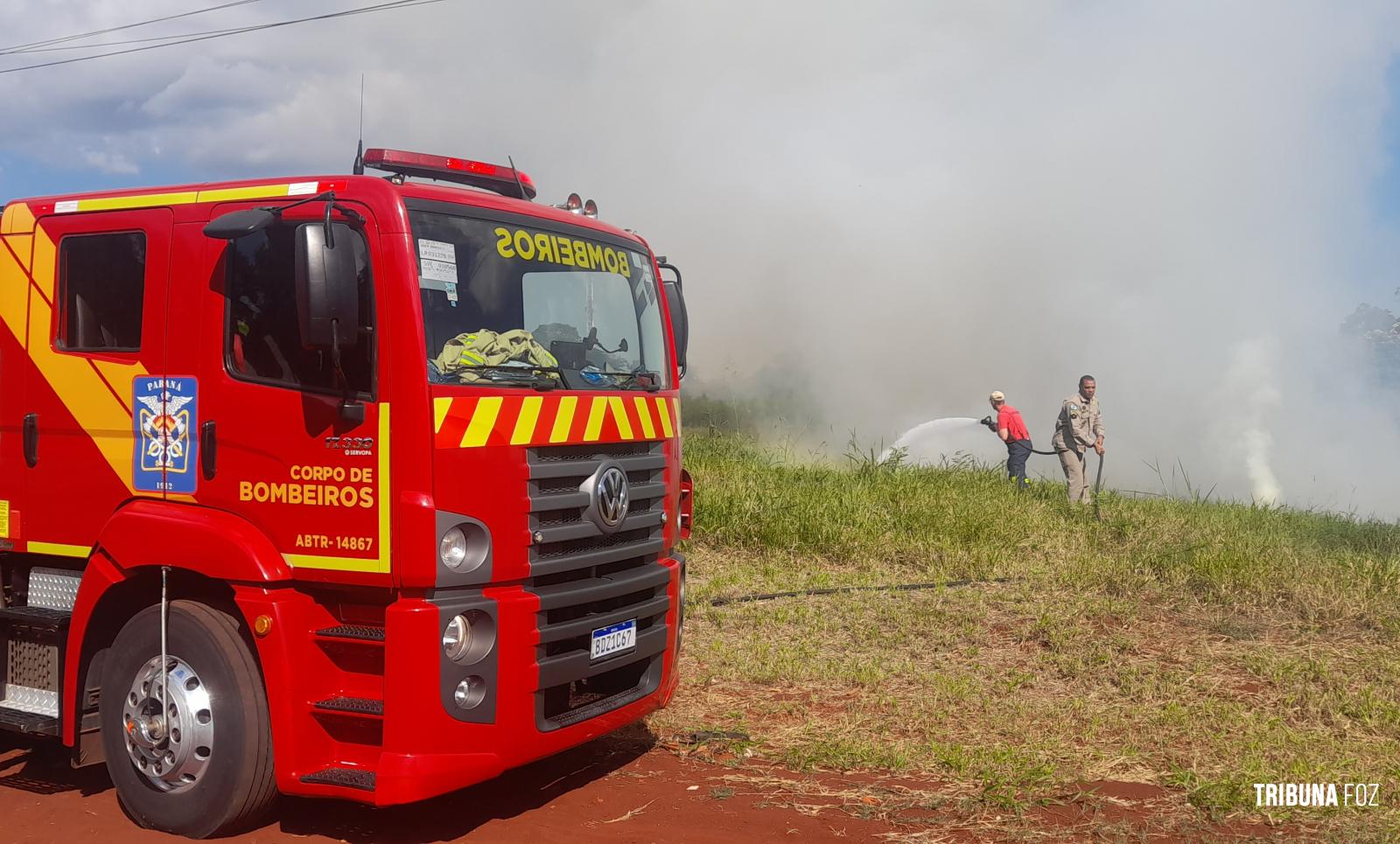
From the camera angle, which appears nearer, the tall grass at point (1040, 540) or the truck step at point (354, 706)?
the truck step at point (354, 706)

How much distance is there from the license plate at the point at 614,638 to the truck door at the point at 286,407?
3.46 ft

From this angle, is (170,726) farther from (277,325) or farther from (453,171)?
(453,171)

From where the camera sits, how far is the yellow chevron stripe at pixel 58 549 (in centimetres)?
516

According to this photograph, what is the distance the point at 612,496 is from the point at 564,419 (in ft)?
1.38

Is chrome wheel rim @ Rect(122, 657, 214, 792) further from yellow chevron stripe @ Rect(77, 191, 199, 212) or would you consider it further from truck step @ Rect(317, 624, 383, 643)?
yellow chevron stripe @ Rect(77, 191, 199, 212)

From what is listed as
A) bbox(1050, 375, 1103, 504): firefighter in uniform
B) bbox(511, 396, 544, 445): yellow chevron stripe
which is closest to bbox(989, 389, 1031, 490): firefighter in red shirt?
bbox(1050, 375, 1103, 504): firefighter in uniform

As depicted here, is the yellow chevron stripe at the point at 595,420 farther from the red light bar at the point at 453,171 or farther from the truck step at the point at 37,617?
the truck step at the point at 37,617

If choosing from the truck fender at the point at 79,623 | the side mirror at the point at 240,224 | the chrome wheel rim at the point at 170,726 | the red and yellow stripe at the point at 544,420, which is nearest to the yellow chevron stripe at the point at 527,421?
the red and yellow stripe at the point at 544,420

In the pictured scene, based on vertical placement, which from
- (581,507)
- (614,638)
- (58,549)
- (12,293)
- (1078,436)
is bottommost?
(614,638)

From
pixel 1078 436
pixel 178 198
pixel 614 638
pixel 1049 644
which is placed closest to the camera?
pixel 178 198

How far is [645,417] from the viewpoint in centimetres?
533

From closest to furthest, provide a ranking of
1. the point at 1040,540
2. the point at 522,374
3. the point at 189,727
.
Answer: the point at 189,727 < the point at 522,374 < the point at 1040,540

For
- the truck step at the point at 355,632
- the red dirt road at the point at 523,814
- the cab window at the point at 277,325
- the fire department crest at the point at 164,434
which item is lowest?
the red dirt road at the point at 523,814

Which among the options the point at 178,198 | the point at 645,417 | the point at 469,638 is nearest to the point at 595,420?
the point at 645,417
